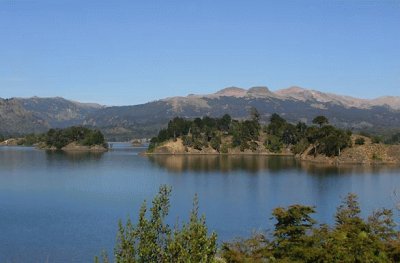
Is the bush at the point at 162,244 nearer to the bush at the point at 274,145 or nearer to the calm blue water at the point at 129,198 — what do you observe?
the calm blue water at the point at 129,198

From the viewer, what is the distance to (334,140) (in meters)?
150

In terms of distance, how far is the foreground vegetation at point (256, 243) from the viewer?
17.2 metres

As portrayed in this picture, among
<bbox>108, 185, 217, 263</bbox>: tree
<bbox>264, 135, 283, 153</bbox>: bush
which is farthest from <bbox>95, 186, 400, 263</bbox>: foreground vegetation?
<bbox>264, 135, 283, 153</bbox>: bush

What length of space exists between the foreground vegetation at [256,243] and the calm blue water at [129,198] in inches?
703

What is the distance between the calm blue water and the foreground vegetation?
17.9m

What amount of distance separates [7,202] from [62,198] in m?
8.10

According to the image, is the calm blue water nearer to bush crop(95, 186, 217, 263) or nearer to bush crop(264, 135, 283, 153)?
bush crop(95, 186, 217, 263)

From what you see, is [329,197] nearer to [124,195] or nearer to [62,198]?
[124,195]

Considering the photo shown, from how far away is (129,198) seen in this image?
7556 centimetres

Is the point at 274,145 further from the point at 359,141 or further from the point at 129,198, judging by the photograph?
the point at 129,198

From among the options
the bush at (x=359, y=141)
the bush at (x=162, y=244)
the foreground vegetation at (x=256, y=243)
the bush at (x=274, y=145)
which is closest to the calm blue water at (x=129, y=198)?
the foreground vegetation at (x=256, y=243)

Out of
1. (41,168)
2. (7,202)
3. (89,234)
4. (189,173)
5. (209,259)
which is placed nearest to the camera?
(209,259)

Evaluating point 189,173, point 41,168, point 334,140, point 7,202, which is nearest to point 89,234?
point 7,202

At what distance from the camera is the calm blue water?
1862 inches
